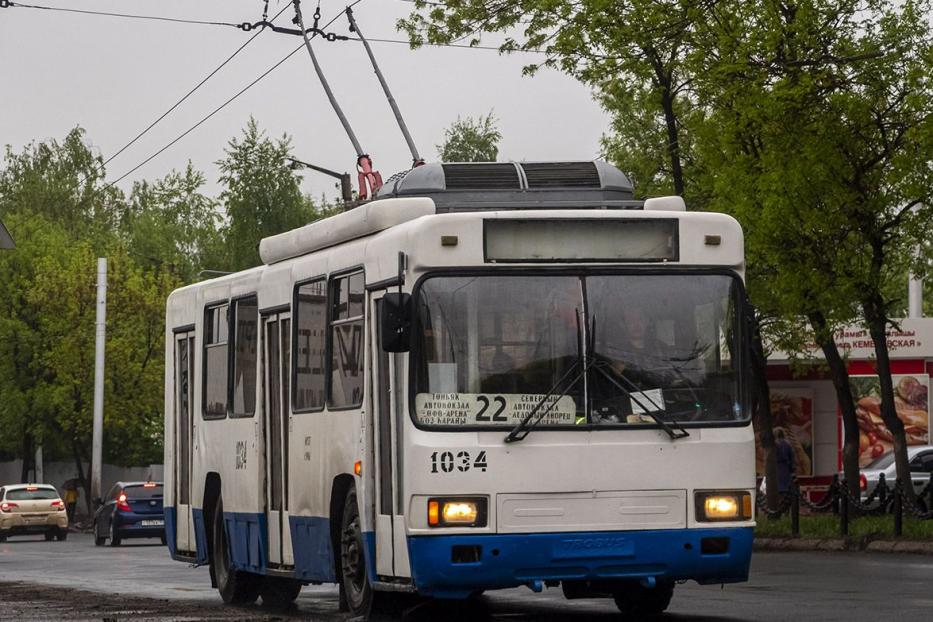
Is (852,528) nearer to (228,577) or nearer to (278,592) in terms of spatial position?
(278,592)

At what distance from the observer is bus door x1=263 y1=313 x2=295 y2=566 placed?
15633 millimetres

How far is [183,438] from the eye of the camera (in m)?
A: 19.2

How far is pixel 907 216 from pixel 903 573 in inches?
339

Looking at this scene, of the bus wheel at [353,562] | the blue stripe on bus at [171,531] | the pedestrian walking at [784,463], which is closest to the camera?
the bus wheel at [353,562]

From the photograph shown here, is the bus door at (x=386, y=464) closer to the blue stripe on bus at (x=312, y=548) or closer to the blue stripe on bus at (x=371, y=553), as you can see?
the blue stripe on bus at (x=371, y=553)

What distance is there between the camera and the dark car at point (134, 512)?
42531 mm

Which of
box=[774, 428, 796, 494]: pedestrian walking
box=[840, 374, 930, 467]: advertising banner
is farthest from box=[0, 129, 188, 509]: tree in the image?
box=[774, 428, 796, 494]: pedestrian walking

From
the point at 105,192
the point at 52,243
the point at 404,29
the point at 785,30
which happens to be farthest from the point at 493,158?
the point at 785,30

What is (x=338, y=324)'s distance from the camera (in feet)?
47.3

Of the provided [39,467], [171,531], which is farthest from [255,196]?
[171,531]

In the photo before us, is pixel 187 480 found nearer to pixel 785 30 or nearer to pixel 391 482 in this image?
pixel 391 482

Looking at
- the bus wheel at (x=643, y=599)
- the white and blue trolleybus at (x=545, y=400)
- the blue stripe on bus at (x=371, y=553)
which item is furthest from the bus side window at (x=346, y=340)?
the bus wheel at (x=643, y=599)

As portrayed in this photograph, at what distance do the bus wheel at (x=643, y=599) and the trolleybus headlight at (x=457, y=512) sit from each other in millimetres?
2156

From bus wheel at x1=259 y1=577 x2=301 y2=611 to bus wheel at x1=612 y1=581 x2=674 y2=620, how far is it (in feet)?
11.1
